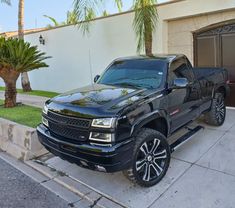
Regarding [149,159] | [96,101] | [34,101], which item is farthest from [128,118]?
[34,101]

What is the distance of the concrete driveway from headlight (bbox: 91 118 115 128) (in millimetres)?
1090

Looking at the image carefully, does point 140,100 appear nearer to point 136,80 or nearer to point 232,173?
point 136,80

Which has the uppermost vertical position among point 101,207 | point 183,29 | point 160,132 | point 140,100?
point 183,29

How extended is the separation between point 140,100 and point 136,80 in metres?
0.98

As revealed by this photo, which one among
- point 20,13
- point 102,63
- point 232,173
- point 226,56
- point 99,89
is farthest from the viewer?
point 20,13

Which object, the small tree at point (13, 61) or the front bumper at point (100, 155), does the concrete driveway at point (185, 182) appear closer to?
the front bumper at point (100, 155)

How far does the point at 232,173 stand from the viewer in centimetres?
407

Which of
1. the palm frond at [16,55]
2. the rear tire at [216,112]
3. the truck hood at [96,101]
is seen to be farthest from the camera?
the palm frond at [16,55]

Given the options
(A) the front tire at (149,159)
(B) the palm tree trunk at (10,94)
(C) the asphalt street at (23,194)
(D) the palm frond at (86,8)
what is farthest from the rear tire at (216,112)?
(B) the palm tree trunk at (10,94)

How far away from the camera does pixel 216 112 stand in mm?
6133

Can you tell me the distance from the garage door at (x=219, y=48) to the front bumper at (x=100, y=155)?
5.71 meters

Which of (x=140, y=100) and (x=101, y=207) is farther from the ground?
(x=140, y=100)

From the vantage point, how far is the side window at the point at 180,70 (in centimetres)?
467

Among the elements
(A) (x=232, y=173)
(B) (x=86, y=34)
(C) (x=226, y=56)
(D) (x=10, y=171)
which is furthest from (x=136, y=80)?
(B) (x=86, y=34)
